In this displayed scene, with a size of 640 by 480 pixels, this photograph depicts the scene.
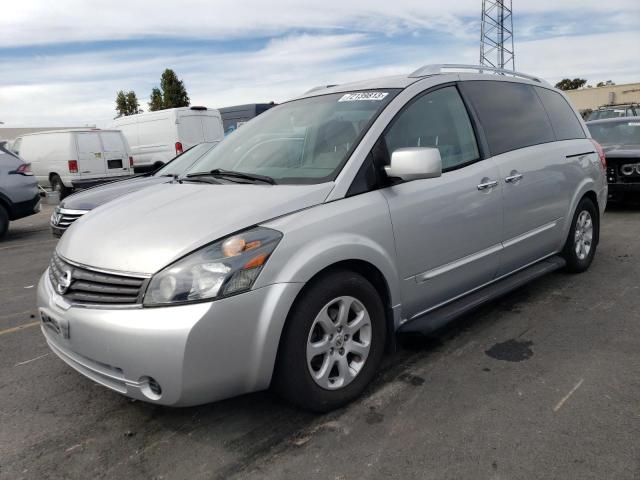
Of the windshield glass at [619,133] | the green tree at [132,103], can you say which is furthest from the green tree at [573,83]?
the windshield glass at [619,133]

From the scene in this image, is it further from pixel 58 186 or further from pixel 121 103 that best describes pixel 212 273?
pixel 121 103

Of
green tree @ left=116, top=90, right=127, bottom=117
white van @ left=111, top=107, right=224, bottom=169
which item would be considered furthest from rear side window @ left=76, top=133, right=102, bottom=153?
green tree @ left=116, top=90, right=127, bottom=117

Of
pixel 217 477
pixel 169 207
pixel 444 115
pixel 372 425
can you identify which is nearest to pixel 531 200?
pixel 444 115

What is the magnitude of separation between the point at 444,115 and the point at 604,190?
258cm

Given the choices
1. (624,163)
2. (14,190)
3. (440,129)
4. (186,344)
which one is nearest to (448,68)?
(440,129)

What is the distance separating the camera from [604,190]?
206 inches

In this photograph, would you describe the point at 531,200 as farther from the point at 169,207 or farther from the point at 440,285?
the point at 169,207

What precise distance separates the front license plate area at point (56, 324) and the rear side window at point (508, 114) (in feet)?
9.37

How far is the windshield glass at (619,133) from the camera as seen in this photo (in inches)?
351

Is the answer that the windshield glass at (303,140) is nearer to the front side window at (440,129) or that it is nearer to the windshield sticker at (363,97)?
the windshield sticker at (363,97)

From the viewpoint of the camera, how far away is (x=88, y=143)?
14023 mm

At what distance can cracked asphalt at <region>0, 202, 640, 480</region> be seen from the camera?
2.34m

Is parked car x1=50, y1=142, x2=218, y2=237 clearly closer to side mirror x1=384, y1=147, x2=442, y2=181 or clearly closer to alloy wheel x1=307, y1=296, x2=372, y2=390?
side mirror x1=384, y1=147, x2=442, y2=181

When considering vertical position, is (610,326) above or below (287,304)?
below
